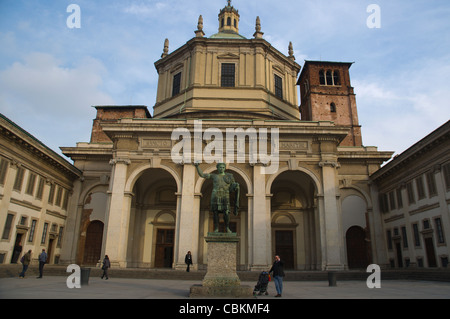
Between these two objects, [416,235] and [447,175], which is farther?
[416,235]

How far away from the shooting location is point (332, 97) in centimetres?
3675

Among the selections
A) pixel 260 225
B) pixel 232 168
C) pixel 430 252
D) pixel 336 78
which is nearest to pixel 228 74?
pixel 232 168

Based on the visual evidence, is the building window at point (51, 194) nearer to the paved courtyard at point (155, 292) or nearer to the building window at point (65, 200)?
the building window at point (65, 200)

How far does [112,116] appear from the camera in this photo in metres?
36.5

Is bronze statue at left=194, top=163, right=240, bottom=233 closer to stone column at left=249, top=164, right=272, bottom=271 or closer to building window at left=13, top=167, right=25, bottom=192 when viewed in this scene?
stone column at left=249, top=164, right=272, bottom=271

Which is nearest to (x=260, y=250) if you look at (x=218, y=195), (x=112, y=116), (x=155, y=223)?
(x=155, y=223)

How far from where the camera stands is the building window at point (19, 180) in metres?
21.5

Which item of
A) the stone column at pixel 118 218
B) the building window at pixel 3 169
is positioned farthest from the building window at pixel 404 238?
the building window at pixel 3 169

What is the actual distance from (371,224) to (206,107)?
55.7 ft

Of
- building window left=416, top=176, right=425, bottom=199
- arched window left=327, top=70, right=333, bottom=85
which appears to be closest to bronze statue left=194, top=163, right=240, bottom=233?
building window left=416, top=176, right=425, bottom=199

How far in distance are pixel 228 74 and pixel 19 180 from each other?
19009 millimetres

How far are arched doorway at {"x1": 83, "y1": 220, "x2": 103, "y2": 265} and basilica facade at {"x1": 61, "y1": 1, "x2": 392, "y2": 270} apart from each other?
0.09 meters

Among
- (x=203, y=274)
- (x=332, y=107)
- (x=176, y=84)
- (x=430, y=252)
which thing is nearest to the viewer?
(x=203, y=274)

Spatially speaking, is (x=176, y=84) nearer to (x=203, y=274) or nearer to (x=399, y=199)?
(x=203, y=274)
